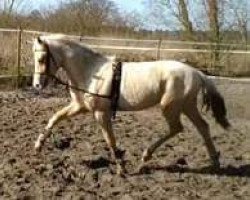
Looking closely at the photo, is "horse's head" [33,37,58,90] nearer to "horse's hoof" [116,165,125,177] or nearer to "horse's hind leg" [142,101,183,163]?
"horse's hoof" [116,165,125,177]

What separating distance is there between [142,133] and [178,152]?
1.10 meters

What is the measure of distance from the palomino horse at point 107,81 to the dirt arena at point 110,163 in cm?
42

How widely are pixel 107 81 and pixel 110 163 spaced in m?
0.97

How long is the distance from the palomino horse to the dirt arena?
16.6 inches

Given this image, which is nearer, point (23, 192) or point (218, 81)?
point (23, 192)

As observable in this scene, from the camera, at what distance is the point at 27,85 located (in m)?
13.4

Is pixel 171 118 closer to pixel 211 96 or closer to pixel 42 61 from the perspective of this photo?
pixel 211 96

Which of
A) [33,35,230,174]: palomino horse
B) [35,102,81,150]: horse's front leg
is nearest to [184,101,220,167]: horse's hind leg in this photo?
Answer: [33,35,230,174]: palomino horse

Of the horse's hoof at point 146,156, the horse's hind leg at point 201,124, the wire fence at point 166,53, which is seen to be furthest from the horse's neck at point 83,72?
the wire fence at point 166,53

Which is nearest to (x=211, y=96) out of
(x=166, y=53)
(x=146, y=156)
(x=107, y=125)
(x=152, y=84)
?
(x=152, y=84)

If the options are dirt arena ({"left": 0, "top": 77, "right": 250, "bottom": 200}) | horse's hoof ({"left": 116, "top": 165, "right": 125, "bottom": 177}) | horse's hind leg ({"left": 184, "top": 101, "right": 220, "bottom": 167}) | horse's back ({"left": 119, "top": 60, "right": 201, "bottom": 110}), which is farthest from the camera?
horse's hind leg ({"left": 184, "top": 101, "right": 220, "bottom": 167})

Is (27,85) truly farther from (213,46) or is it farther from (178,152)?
(213,46)

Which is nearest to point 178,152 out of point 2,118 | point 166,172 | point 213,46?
point 166,172

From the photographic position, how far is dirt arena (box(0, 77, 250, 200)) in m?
5.49
